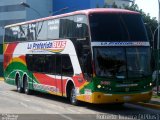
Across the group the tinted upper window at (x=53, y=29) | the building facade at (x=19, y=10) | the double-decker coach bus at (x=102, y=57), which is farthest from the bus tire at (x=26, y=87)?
the building facade at (x=19, y=10)

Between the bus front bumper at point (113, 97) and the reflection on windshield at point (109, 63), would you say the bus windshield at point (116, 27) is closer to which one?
the reflection on windshield at point (109, 63)

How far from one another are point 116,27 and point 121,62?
1.39 metres

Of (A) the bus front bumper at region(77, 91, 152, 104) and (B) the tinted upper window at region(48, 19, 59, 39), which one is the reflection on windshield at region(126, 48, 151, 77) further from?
(B) the tinted upper window at region(48, 19, 59, 39)

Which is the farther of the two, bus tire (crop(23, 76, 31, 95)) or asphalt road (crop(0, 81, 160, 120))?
bus tire (crop(23, 76, 31, 95))

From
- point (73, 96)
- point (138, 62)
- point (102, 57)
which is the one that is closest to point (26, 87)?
point (73, 96)

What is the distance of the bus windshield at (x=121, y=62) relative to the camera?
16.3m

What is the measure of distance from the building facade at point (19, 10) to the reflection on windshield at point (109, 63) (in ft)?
240

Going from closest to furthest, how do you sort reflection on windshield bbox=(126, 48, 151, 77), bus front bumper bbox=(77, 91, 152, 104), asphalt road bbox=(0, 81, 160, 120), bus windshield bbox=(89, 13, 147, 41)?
asphalt road bbox=(0, 81, 160, 120), bus front bumper bbox=(77, 91, 152, 104), reflection on windshield bbox=(126, 48, 151, 77), bus windshield bbox=(89, 13, 147, 41)

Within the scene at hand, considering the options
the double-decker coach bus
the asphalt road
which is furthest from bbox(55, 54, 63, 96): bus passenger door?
the asphalt road

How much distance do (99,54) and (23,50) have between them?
891cm

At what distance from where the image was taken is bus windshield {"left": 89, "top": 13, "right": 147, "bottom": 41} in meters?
16.6

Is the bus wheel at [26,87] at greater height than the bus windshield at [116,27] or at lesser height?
lesser

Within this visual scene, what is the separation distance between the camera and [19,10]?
9038cm

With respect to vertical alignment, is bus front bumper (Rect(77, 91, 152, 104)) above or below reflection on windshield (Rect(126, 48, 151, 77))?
below
